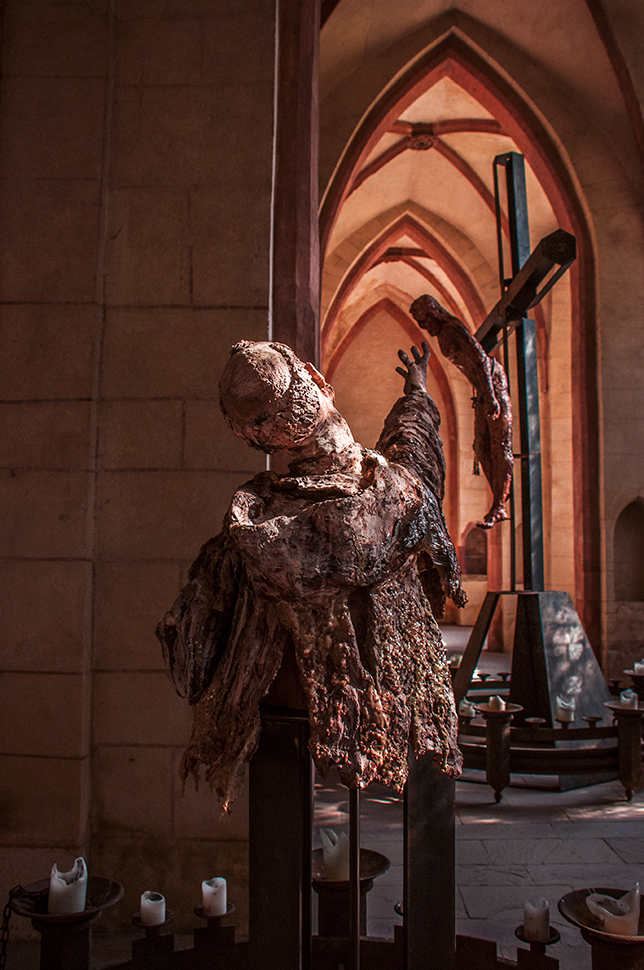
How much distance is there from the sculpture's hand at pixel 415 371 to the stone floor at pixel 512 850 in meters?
2.01

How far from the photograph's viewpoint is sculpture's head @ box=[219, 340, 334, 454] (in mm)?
1315

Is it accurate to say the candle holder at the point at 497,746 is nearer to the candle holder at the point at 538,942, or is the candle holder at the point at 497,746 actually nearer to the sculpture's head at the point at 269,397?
the candle holder at the point at 538,942

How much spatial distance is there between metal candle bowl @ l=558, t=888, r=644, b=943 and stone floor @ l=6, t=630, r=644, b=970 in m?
0.72

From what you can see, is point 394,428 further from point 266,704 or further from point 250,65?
point 250,65

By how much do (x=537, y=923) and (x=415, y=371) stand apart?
1652 millimetres

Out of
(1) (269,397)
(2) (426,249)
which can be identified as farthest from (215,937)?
(2) (426,249)

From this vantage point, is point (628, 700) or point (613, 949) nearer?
point (613, 949)

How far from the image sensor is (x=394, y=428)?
1642 millimetres

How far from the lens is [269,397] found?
133cm

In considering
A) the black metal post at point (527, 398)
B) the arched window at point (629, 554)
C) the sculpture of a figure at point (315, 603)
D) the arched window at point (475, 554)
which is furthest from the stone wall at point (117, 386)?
the arched window at point (475, 554)

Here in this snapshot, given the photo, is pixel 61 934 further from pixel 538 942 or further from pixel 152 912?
pixel 538 942

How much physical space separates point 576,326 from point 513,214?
335 cm

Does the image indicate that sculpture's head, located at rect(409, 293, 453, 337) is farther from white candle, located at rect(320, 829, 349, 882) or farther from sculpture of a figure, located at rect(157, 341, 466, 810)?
white candle, located at rect(320, 829, 349, 882)

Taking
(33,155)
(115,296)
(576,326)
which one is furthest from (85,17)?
(576,326)
